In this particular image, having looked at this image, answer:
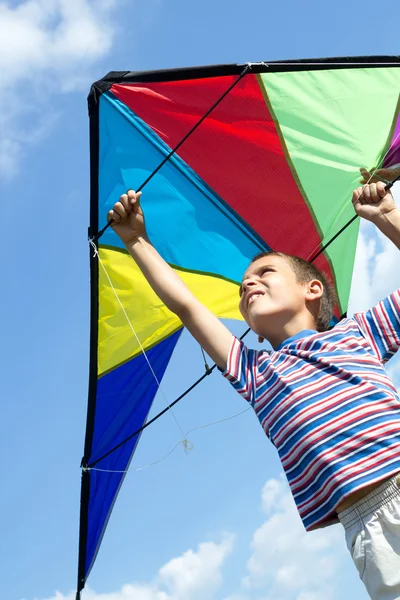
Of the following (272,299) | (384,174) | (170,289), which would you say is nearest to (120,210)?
(170,289)

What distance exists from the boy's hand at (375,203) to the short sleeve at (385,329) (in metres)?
0.32

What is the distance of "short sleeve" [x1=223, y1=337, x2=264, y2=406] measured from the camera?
2281 mm

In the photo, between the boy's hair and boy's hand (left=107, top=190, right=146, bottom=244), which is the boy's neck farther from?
boy's hand (left=107, top=190, right=146, bottom=244)

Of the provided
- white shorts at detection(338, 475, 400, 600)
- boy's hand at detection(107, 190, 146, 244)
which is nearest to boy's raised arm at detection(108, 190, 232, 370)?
boy's hand at detection(107, 190, 146, 244)

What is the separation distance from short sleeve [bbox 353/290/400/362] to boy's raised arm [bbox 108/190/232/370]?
0.44 m

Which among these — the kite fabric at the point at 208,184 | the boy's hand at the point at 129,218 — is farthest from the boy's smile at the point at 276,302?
the kite fabric at the point at 208,184

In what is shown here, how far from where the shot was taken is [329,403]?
2.09 m

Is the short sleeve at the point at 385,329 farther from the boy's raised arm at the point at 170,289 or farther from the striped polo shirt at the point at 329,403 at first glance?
the boy's raised arm at the point at 170,289

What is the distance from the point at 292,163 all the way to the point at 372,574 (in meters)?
2.62

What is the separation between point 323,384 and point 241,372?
27 centimetres

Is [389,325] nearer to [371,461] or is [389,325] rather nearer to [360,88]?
[371,461]

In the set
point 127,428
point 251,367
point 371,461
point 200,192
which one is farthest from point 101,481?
point 371,461

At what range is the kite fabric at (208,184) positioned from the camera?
3.82m

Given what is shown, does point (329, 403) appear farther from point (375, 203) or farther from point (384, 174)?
point (384, 174)
